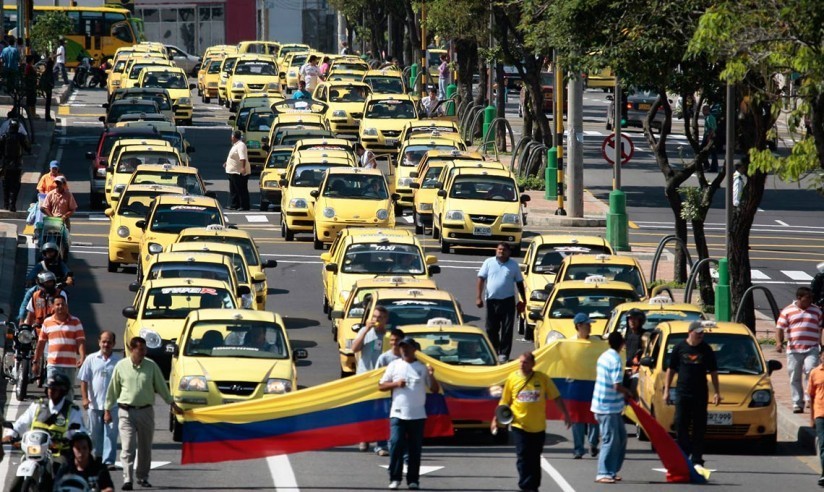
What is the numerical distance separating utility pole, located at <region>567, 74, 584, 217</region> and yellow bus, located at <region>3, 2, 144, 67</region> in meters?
45.8

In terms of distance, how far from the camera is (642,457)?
2133cm

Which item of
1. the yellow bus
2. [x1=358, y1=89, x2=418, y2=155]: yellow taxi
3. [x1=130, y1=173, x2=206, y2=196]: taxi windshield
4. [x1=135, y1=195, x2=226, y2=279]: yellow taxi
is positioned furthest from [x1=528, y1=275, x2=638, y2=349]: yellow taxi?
the yellow bus

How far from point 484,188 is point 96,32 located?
175 ft

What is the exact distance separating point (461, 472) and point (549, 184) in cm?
2699

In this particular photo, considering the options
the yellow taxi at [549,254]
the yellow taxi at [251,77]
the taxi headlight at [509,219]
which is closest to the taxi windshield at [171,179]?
the taxi headlight at [509,219]

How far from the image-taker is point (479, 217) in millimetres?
37250

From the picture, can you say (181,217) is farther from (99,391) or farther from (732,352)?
(99,391)

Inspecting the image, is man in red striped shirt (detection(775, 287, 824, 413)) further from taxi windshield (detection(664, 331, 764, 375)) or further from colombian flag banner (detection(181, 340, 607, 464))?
colombian flag banner (detection(181, 340, 607, 464))

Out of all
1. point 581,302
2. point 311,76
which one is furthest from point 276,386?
point 311,76

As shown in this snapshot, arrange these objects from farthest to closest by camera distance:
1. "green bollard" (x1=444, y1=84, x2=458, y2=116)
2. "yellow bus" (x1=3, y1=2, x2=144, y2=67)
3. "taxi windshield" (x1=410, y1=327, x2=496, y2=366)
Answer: "yellow bus" (x1=3, y1=2, x2=144, y2=67), "green bollard" (x1=444, y1=84, x2=458, y2=116), "taxi windshield" (x1=410, y1=327, x2=496, y2=366)

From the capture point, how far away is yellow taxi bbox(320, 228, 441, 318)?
29438 millimetres

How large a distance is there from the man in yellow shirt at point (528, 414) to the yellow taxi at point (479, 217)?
18.8 m

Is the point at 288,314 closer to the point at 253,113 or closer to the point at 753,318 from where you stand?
the point at 753,318

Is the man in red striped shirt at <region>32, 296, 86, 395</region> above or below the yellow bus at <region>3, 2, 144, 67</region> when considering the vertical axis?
below
